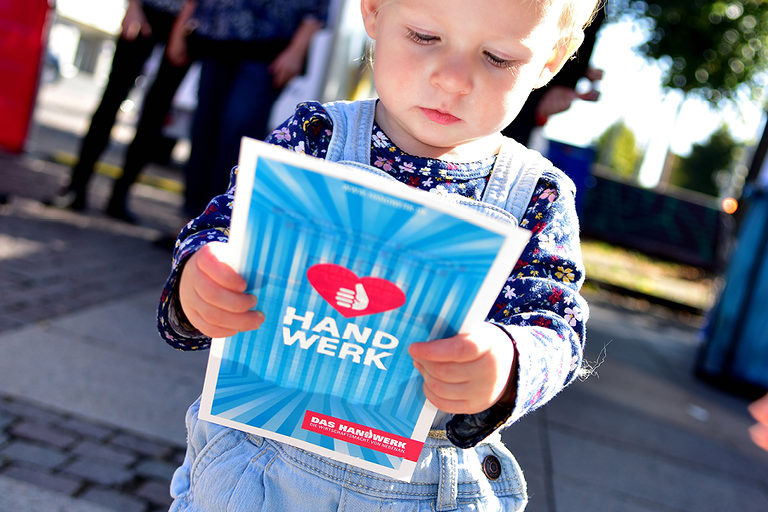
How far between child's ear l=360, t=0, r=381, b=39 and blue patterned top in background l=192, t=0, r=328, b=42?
275 centimetres

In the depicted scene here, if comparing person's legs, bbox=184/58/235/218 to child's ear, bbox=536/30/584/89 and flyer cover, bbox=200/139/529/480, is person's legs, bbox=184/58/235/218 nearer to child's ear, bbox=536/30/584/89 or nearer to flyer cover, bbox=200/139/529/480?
child's ear, bbox=536/30/584/89

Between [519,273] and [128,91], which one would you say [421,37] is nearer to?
[519,273]

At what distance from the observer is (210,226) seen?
117 cm

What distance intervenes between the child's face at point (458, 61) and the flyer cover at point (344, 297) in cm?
30

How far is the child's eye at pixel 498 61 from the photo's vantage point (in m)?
1.13

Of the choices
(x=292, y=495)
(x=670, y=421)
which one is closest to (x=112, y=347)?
(x=292, y=495)

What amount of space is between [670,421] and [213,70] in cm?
304

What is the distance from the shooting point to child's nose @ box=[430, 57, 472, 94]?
1108 millimetres

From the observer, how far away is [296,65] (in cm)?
398

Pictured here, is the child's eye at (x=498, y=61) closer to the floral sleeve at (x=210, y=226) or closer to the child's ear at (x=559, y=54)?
the child's ear at (x=559, y=54)

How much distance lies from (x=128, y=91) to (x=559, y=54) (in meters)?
4.00

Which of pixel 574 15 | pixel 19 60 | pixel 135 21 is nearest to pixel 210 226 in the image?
pixel 574 15

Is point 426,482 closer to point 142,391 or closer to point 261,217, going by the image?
point 261,217

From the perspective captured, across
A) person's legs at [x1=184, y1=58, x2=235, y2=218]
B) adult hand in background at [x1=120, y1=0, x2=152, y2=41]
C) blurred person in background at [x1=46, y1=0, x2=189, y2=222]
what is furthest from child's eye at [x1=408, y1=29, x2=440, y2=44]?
adult hand in background at [x1=120, y1=0, x2=152, y2=41]
